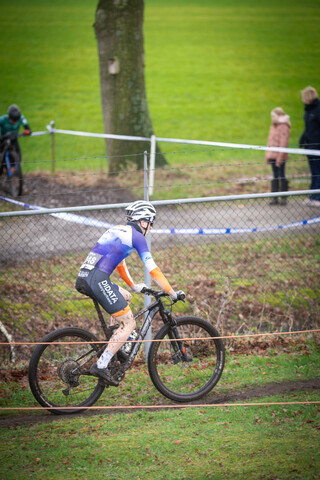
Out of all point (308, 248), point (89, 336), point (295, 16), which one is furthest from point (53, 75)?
point (89, 336)

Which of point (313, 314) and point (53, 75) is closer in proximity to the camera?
point (313, 314)

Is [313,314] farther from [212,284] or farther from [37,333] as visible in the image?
[37,333]

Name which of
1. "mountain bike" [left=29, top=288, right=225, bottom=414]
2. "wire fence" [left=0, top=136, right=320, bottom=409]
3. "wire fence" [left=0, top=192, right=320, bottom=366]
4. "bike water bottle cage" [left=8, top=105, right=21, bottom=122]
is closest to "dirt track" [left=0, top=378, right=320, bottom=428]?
"mountain bike" [left=29, top=288, right=225, bottom=414]

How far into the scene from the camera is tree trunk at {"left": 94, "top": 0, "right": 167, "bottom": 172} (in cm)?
1367

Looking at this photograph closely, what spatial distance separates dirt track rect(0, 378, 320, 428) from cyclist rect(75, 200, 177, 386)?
2.08 ft

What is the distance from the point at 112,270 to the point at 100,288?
8.4 inches

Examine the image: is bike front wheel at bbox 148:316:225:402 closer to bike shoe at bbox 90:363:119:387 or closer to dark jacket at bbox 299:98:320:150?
bike shoe at bbox 90:363:119:387

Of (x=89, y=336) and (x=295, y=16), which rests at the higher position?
(x=295, y=16)

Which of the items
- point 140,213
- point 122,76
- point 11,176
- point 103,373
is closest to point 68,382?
point 103,373

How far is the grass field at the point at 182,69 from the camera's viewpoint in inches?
819

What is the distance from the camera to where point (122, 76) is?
13914 mm

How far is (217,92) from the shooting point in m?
26.8

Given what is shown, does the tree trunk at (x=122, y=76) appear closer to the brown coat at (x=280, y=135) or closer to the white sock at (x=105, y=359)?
the brown coat at (x=280, y=135)

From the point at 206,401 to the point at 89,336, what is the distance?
4.68 feet
